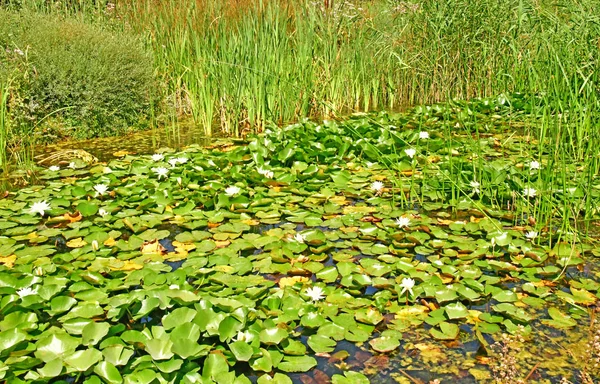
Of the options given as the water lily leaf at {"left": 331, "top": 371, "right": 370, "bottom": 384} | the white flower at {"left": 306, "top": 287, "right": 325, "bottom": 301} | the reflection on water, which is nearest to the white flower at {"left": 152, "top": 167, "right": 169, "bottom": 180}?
the reflection on water

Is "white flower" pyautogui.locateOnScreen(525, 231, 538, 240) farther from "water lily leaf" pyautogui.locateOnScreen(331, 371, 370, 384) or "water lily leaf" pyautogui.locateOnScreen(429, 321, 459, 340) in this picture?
"water lily leaf" pyautogui.locateOnScreen(331, 371, 370, 384)

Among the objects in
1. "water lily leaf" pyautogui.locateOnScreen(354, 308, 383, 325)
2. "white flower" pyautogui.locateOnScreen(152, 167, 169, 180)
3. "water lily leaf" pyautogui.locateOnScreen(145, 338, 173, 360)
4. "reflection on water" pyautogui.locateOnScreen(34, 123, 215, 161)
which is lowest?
"water lily leaf" pyautogui.locateOnScreen(354, 308, 383, 325)

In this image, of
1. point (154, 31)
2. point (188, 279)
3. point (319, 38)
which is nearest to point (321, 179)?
point (188, 279)

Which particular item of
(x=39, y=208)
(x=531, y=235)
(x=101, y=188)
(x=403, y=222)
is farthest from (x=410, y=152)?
(x=39, y=208)

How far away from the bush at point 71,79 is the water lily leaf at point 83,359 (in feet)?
10.3

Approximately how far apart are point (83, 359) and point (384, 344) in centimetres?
109

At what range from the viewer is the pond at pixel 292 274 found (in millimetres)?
2143

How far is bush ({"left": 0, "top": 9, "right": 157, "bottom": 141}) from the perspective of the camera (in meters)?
4.98

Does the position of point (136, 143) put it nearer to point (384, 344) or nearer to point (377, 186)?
point (377, 186)

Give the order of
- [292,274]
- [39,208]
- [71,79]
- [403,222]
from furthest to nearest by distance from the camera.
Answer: [71,79]
[39,208]
[403,222]
[292,274]

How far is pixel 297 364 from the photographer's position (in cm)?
215

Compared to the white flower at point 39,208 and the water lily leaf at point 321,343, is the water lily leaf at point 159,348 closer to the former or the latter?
the water lily leaf at point 321,343

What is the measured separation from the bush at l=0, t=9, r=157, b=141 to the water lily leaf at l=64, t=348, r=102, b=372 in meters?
3.14

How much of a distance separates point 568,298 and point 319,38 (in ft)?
14.0
